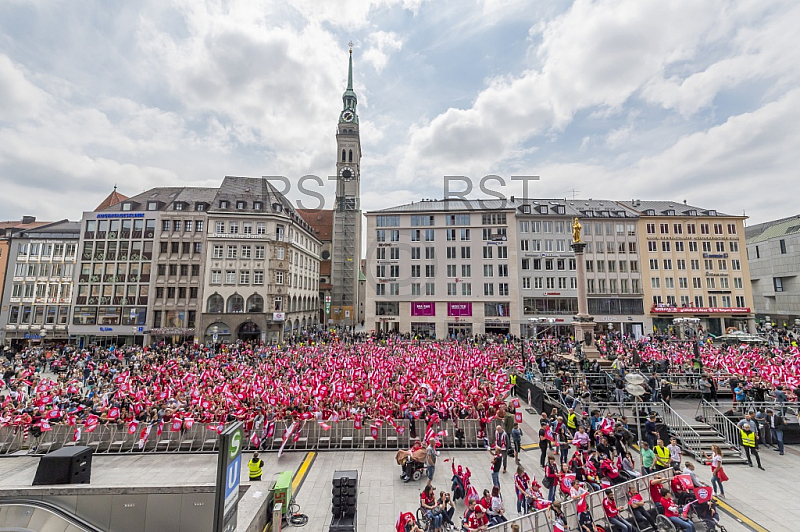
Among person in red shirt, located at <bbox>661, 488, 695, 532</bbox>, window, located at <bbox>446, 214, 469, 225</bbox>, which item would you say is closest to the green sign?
person in red shirt, located at <bbox>661, 488, 695, 532</bbox>

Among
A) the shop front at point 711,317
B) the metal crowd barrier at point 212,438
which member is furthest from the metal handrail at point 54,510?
the shop front at point 711,317

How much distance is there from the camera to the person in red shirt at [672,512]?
8.12 meters

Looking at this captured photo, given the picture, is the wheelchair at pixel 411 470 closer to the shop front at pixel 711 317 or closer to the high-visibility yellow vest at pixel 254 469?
the high-visibility yellow vest at pixel 254 469

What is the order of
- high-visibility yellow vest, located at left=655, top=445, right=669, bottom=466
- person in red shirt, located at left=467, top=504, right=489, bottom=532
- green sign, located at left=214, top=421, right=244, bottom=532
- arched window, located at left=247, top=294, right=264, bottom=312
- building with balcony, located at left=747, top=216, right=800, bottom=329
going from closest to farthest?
green sign, located at left=214, top=421, right=244, bottom=532, person in red shirt, located at left=467, top=504, right=489, bottom=532, high-visibility yellow vest, located at left=655, top=445, right=669, bottom=466, arched window, located at left=247, top=294, right=264, bottom=312, building with balcony, located at left=747, top=216, right=800, bottom=329

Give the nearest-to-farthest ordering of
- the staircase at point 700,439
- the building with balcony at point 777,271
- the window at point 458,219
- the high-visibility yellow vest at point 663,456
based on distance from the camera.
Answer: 1. the high-visibility yellow vest at point 663,456
2. the staircase at point 700,439
3. the window at point 458,219
4. the building with balcony at point 777,271

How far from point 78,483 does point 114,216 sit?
50958 millimetres

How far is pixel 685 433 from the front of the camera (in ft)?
47.9

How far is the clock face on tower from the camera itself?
255 ft

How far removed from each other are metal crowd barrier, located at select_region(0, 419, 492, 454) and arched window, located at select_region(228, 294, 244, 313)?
107 feet

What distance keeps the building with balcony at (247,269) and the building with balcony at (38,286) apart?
18.8 m

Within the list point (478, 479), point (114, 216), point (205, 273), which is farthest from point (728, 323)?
point (114, 216)

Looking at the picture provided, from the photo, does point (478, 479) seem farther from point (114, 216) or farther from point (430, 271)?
point (114, 216)

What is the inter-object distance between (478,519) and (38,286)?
63562 millimetres

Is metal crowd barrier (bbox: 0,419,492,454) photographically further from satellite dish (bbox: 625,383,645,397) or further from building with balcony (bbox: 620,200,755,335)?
building with balcony (bbox: 620,200,755,335)
